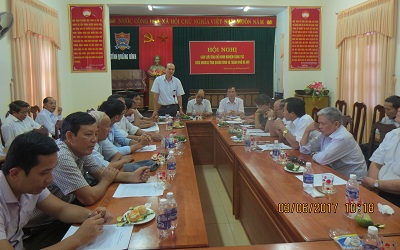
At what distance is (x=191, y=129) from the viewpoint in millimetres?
5176

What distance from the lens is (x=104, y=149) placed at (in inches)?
108

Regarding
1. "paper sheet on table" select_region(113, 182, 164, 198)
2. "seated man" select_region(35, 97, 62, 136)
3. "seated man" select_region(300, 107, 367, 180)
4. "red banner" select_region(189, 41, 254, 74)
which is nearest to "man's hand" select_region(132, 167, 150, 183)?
"paper sheet on table" select_region(113, 182, 164, 198)

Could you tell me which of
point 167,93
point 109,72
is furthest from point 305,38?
point 109,72

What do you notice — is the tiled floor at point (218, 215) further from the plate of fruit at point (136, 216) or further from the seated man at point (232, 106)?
the seated man at point (232, 106)

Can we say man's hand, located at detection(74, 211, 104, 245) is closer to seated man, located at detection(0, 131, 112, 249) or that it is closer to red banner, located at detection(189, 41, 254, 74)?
seated man, located at detection(0, 131, 112, 249)

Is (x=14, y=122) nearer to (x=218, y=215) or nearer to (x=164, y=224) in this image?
(x=218, y=215)

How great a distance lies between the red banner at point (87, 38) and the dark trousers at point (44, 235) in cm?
523

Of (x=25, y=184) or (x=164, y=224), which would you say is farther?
(x=164, y=224)

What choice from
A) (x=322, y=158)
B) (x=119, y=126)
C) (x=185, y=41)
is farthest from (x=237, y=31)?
(x=322, y=158)

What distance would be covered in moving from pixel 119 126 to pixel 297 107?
1994mm

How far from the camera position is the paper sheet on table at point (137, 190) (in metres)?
1.91

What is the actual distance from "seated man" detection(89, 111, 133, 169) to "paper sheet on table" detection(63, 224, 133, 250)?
0.92 metres

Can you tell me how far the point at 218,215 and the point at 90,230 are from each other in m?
2.16

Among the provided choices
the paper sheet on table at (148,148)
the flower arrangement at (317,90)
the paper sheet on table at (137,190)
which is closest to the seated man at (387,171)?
the paper sheet on table at (137,190)
